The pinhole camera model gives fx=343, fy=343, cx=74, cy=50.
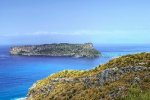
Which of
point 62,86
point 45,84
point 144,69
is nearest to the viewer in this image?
point 144,69

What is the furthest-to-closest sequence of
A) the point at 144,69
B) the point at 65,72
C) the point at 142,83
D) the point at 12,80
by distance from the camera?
the point at 12,80 < the point at 65,72 < the point at 144,69 < the point at 142,83

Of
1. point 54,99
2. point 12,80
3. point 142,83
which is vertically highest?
point 142,83

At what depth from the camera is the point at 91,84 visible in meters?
Result: 34.6

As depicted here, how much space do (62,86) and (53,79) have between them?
519cm

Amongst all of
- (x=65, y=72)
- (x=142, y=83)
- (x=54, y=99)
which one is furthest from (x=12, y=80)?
(x=142, y=83)

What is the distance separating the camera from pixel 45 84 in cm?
4362

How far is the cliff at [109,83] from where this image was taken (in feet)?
97.3

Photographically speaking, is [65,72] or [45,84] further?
[65,72]

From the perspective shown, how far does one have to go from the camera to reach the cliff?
1167 inches

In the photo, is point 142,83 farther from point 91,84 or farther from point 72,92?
point 72,92

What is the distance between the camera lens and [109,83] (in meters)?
32.5

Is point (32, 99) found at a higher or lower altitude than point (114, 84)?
lower

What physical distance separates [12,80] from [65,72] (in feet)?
314

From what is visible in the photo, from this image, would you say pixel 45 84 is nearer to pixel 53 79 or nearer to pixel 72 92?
pixel 53 79
